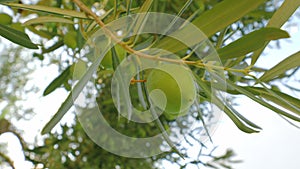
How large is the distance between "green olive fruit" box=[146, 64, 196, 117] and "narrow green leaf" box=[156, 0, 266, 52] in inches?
1.0

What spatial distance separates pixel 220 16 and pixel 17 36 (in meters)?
0.19

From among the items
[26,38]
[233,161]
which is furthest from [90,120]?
[26,38]

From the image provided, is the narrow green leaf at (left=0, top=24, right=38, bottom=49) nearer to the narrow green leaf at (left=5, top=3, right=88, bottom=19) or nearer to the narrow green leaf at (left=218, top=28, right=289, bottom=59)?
the narrow green leaf at (left=5, top=3, right=88, bottom=19)

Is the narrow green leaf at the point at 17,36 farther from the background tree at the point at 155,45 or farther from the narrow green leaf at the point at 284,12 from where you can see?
the narrow green leaf at the point at 284,12

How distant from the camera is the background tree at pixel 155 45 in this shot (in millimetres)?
385

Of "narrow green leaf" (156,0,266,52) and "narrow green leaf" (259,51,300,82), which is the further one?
"narrow green leaf" (259,51,300,82)

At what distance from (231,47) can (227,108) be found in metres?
0.06

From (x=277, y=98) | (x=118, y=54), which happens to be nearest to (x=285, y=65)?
(x=277, y=98)

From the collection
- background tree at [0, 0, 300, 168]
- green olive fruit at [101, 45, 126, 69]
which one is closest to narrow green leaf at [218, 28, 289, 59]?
background tree at [0, 0, 300, 168]

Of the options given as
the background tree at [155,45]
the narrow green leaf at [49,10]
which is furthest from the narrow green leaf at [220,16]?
the narrow green leaf at [49,10]

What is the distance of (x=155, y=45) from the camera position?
44cm

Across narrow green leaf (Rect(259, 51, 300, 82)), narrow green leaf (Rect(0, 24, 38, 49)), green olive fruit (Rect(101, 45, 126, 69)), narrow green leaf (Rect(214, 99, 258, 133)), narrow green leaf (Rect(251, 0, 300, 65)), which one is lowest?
narrow green leaf (Rect(214, 99, 258, 133))

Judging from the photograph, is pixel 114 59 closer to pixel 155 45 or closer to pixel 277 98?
pixel 155 45

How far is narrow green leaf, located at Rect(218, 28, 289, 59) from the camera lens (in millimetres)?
357
